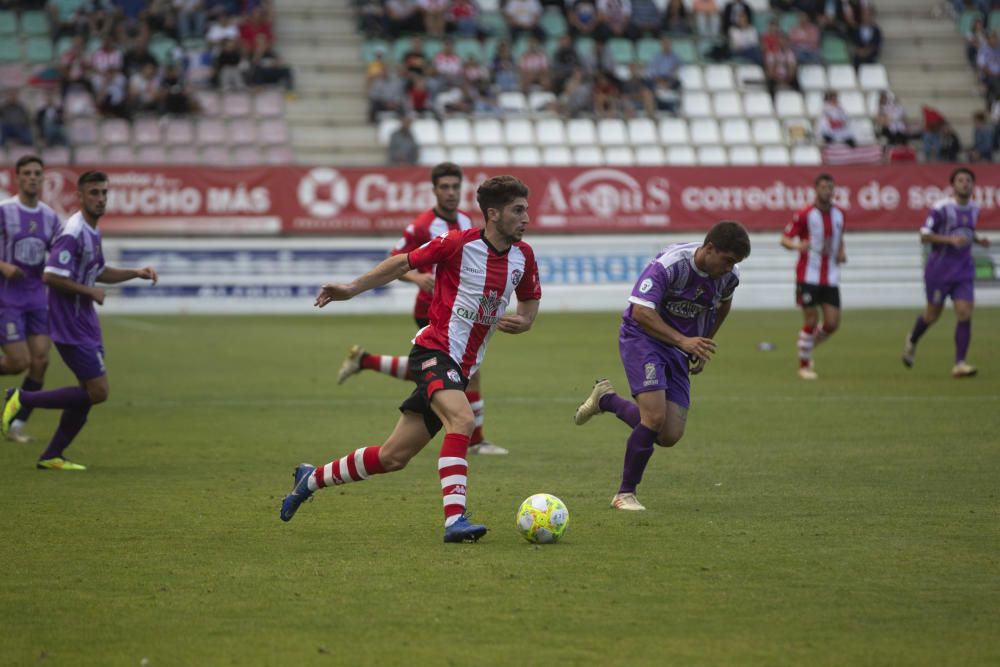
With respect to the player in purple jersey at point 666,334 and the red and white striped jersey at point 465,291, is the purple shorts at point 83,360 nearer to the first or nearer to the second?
the red and white striped jersey at point 465,291

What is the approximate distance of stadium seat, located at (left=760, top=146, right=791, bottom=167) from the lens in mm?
32469

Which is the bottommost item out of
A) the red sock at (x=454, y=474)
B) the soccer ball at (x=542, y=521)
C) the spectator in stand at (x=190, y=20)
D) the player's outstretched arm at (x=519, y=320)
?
the soccer ball at (x=542, y=521)

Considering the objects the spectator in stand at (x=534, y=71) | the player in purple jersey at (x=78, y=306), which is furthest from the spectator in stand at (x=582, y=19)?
the player in purple jersey at (x=78, y=306)

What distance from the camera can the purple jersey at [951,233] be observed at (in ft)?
56.6

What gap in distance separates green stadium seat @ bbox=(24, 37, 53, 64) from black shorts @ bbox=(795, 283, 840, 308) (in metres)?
20.4

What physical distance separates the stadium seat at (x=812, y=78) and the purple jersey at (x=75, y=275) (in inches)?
1050

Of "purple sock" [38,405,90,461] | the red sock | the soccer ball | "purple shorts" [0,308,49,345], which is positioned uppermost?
"purple shorts" [0,308,49,345]

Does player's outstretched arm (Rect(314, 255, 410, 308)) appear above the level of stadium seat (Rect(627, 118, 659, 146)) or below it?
below

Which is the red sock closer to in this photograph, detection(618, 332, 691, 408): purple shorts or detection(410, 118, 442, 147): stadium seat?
detection(618, 332, 691, 408): purple shorts

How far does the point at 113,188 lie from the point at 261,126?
474cm

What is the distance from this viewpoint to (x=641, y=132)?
106ft

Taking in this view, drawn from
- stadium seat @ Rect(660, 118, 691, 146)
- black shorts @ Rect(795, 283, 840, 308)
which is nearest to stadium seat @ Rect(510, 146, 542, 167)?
stadium seat @ Rect(660, 118, 691, 146)

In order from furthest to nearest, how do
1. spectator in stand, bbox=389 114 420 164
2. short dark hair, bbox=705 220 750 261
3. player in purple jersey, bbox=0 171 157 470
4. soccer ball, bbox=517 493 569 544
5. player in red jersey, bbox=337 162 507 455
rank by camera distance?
spectator in stand, bbox=389 114 420 164, player in red jersey, bbox=337 162 507 455, player in purple jersey, bbox=0 171 157 470, short dark hair, bbox=705 220 750 261, soccer ball, bbox=517 493 569 544

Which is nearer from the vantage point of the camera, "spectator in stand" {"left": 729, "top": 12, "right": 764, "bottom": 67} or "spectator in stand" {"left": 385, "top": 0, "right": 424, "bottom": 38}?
"spectator in stand" {"left": 385, "top": 0, "right": 424, "bottom": 38}
